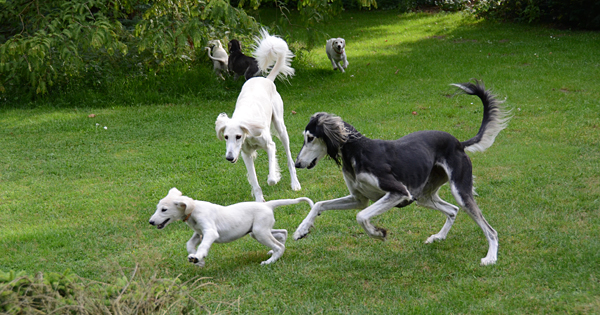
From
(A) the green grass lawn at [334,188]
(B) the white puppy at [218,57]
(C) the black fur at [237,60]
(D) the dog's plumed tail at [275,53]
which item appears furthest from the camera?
(B) the white puppy at [218,57]

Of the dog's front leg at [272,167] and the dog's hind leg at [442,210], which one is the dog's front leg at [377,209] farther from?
the dog's front leg at [272,167]

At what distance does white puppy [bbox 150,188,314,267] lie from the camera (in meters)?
4.61

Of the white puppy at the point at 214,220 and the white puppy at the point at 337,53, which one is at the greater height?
the white puppy at the point at 214,220

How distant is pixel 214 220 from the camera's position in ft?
15.7

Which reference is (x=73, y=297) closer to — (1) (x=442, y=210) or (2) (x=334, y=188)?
(1) (x=442, y=210)

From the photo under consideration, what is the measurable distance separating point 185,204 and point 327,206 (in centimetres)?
135

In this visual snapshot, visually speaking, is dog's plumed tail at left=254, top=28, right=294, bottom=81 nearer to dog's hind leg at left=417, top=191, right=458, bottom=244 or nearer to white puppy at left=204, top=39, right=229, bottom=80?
dog's hind leg at left=417, top=191, right=458, bottom=244

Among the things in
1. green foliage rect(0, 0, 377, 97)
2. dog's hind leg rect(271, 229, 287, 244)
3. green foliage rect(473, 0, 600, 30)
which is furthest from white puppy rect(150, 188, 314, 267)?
green foliage rect(473, 0, 600, 30)

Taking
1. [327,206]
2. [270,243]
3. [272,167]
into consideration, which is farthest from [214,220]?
[272,167]

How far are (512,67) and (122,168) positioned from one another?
10263 millimetres

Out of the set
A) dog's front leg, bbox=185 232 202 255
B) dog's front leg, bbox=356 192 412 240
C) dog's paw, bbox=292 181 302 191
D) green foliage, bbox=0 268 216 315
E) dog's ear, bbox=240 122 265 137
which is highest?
green foliage, bbox=0 268 216 315

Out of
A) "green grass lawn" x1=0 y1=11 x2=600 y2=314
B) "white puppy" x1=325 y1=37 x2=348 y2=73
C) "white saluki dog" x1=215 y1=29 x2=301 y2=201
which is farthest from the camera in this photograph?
"white puppy" x1=325 y1=37 x2=348 y2=73

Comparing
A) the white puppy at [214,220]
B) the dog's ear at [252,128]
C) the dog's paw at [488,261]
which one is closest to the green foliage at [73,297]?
the white puppy at [214,220]

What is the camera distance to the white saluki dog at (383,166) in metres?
4.81
